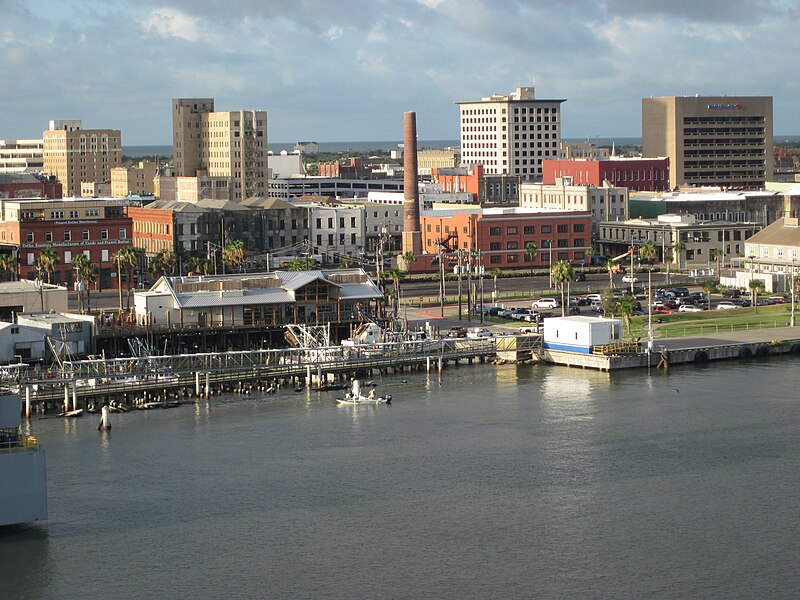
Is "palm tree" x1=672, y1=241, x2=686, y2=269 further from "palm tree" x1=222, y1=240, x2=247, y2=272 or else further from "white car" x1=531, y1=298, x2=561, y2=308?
"palm tree" x1=222, y1=240, x2=247, y2=272

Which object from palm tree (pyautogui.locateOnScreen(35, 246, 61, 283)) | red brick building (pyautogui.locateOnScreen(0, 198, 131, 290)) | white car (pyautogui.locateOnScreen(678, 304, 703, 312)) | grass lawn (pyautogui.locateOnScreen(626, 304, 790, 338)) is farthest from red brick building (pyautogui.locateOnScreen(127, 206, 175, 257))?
grass lawn (pyautogui.locateOnScreen(626, 304, 790, 338))

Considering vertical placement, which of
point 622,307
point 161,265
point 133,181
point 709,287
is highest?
point 133,181

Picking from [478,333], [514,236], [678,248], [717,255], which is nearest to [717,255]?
[717,255]

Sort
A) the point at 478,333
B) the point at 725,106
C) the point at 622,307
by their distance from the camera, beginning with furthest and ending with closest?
the point at 725,106 → the point at 622,307 → the point at 478,333

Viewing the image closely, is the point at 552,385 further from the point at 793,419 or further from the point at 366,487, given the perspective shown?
the point at 366,487

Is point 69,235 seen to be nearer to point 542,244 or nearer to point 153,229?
point 153,229

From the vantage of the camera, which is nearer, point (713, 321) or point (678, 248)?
point (713, 321)

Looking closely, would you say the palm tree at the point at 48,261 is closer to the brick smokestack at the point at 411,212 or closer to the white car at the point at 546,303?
the white car at the point at 546,303
